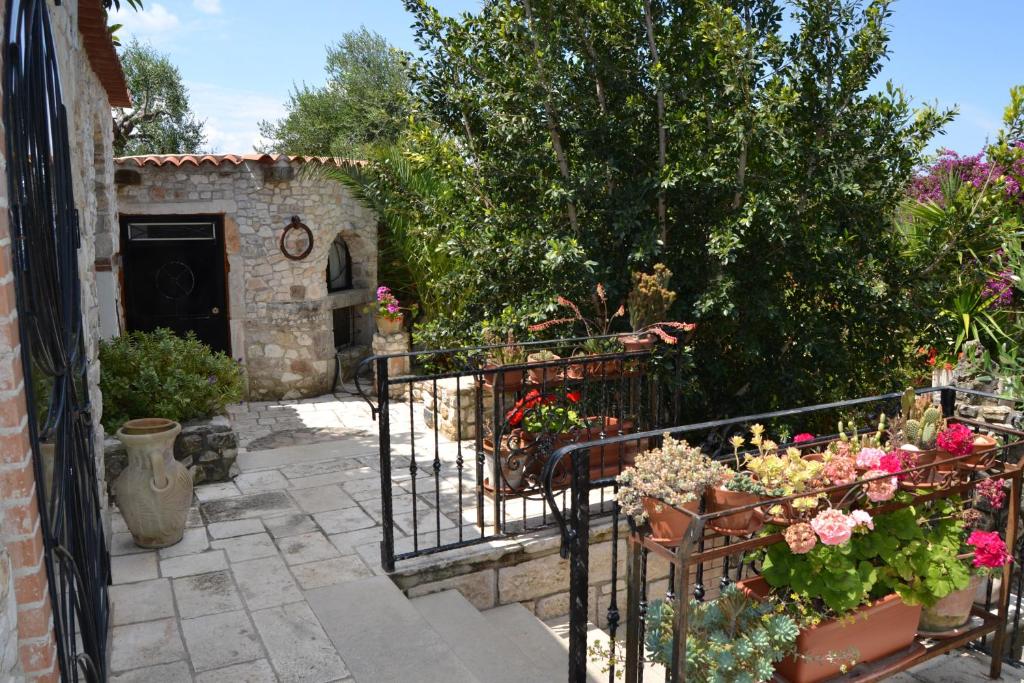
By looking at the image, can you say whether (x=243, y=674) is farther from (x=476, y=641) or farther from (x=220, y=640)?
(x=476, y=641)

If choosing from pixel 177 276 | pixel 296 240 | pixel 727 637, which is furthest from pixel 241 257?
pixel 727 637

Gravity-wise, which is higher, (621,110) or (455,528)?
(621,110)

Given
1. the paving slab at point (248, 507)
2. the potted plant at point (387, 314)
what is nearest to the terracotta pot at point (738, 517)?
the paving slab at point (248, 507)

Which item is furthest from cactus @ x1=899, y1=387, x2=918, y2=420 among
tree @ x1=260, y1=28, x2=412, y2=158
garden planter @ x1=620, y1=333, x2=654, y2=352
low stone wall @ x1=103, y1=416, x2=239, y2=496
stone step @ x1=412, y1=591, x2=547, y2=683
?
tree @ x1=260, y1=28, x2=412, y2=158

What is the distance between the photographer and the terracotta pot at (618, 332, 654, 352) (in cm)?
467

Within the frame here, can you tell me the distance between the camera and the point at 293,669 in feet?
10.3

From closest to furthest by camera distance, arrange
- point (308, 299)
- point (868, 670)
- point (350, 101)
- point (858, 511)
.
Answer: point (858, 511) → point (868, 670) → point (308, 299) → point (350, 101)

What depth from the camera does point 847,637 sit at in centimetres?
279

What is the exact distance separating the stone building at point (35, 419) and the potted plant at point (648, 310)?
9.75 feet

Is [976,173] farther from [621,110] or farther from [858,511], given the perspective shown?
[858,511]

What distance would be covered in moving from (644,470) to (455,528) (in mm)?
2196

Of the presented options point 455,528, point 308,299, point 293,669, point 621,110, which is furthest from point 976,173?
point 293,669

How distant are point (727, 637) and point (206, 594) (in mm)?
2537

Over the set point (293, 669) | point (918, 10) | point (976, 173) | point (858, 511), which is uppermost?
point (918, 10)
